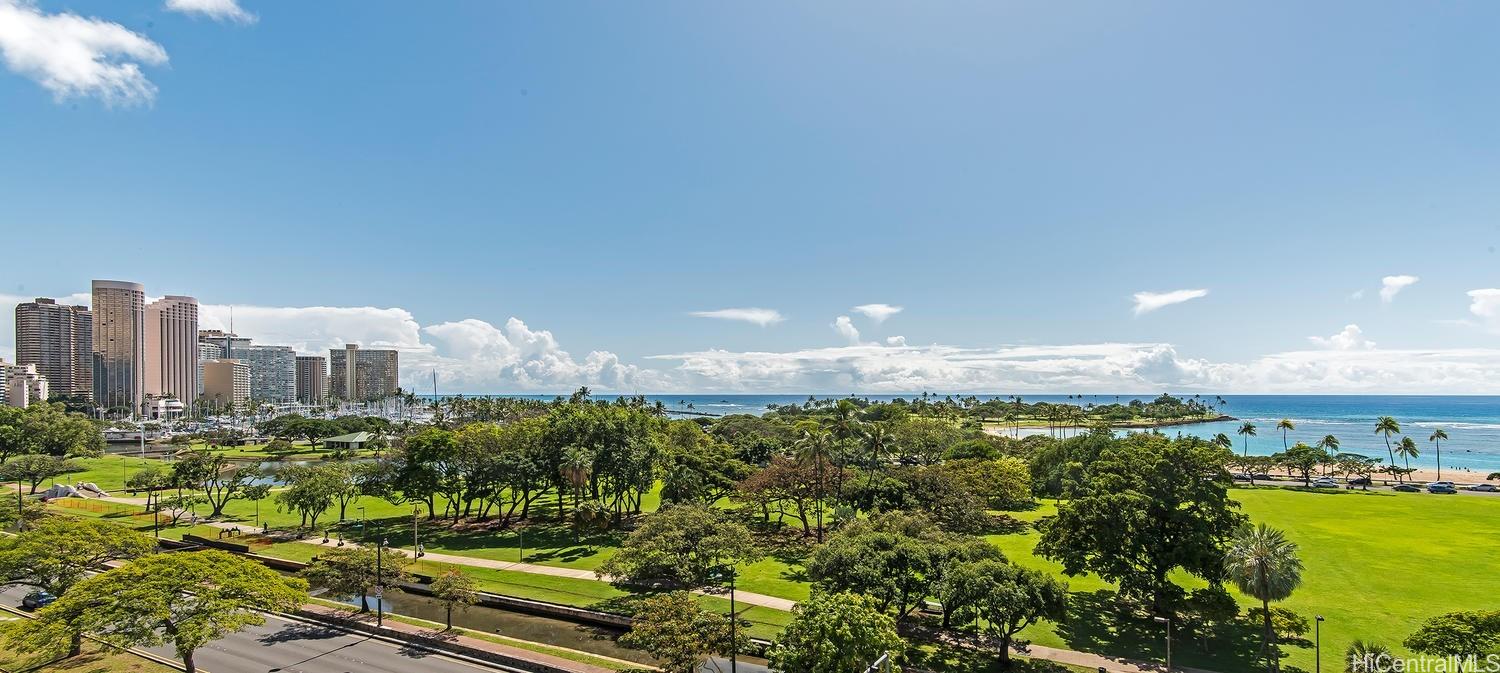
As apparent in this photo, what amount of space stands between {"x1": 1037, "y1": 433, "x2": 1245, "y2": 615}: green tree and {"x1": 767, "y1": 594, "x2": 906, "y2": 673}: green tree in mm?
15556

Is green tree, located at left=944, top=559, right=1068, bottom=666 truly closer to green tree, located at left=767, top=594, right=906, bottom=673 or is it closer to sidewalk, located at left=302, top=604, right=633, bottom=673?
green tree, located at left=767, top=594, right=906, bottom=673

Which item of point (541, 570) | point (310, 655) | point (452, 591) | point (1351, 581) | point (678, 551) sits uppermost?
point (678, 551)

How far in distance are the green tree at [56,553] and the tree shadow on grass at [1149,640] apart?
44045 mm

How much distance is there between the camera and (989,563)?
2748 cm

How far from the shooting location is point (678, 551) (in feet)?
119

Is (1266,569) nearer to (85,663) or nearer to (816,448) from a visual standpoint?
(816,448)

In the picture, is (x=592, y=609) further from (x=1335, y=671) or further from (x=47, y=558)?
(x=1335, y=671)

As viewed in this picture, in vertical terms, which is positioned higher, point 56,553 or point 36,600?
point 56,553

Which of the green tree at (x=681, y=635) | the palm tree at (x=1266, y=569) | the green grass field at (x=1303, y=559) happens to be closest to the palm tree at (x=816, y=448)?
the green grass field at (x=1303, y=559)

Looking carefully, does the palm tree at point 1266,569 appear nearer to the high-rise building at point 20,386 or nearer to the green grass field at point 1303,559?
the green grass field at point 1303,559

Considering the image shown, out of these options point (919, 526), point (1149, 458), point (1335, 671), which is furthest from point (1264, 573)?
point (919, 526)

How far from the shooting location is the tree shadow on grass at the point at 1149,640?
89.0ft

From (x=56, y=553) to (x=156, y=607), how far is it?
12842 millimetres

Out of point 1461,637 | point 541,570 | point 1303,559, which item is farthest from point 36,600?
point 1303,559
